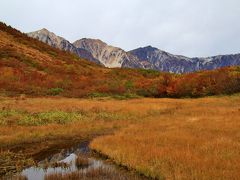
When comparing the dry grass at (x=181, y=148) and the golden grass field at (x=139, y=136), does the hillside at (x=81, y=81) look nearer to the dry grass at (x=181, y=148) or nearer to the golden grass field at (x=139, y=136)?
the golden grass field at (x=139, y=136)

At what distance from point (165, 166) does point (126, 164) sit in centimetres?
198

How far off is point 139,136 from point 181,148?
437cm

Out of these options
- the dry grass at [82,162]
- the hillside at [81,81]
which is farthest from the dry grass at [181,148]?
the hillside at [81,81]

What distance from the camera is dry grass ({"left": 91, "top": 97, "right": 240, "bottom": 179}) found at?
12477mm

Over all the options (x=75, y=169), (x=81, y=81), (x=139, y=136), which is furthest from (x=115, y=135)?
(x=81, y=81)

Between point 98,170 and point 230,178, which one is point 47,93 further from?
point 230,178

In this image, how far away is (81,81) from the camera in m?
58.3

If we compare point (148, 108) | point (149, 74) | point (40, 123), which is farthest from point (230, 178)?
point (149, 74)

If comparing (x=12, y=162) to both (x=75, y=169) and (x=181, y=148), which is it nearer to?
(x=75, y=169)

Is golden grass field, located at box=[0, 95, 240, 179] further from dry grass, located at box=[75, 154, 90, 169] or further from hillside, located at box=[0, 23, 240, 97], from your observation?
hillside, located at box=[0, 23, 240, 97]

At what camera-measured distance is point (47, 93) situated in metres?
48.1

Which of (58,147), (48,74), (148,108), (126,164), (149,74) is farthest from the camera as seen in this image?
(149,74)

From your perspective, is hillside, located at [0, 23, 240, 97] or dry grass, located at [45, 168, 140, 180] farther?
hillside, located at [0, 23, 240, 97]

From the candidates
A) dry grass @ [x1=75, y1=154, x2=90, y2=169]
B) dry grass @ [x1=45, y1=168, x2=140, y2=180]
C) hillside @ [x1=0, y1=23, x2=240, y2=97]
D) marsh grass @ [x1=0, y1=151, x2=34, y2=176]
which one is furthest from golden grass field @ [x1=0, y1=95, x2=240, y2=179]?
hillside @ [x1=0, y1=23, x2=240, y2=97]
